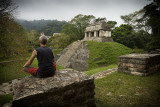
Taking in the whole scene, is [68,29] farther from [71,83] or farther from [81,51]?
[71,83]

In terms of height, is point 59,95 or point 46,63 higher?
point 46,63

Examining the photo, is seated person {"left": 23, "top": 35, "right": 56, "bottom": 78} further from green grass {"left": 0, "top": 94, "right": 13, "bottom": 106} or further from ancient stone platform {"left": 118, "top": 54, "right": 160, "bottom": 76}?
ancient stone platform {"left": 118, "top": 54, "right": 160, "bottom": 76}

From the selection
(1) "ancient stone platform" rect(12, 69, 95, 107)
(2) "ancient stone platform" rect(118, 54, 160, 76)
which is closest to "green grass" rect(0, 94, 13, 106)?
(1) "ancient stone platform" rect(12, 69, 95, 107)

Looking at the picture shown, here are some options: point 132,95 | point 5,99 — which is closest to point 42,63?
point 5,99

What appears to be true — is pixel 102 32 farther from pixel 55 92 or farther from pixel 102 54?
pixel 55 92

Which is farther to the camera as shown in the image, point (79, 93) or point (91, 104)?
point (91, 104)

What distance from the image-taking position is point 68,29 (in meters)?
34.7

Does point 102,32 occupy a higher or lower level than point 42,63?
higher

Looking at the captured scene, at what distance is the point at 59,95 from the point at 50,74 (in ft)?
2.15

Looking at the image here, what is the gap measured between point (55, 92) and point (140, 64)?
5.41 metres

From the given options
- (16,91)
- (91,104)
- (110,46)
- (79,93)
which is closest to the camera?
(16,91)

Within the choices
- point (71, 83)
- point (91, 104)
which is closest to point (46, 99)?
point (71, 83)

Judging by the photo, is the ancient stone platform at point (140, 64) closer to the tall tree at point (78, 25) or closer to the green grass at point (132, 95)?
the green grass at point (132, 95)

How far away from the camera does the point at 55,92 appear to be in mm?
2160
